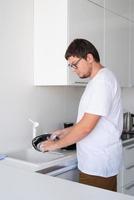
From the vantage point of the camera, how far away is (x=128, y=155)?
102 inches

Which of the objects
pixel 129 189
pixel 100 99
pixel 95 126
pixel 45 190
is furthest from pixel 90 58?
pixel 129 189

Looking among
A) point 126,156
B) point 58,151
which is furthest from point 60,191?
point 126,156

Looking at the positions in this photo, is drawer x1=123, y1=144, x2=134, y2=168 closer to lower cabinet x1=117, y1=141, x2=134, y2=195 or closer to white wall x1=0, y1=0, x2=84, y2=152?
lower cabinet x1=117, y1=141, x2=134, y2=195

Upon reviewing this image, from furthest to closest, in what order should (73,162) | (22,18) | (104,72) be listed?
(22,18) < (73,162) < (104,72)

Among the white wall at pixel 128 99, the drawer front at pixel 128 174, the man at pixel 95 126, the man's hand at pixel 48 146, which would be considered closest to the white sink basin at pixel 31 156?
the man's hand at pixel 48 146

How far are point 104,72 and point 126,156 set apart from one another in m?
1.06

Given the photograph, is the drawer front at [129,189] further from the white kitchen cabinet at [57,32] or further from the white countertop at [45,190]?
the white countertop at [45,190]

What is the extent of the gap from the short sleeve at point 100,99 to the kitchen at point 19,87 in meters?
0.72

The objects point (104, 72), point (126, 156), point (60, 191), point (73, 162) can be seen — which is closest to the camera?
point (60, 191)

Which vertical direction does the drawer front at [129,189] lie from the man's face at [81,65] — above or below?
below

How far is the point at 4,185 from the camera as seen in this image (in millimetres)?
1284

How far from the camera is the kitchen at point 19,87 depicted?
215 cm

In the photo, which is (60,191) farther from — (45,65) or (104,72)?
(45,65)

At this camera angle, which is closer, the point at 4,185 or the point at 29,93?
the point at 4,185
